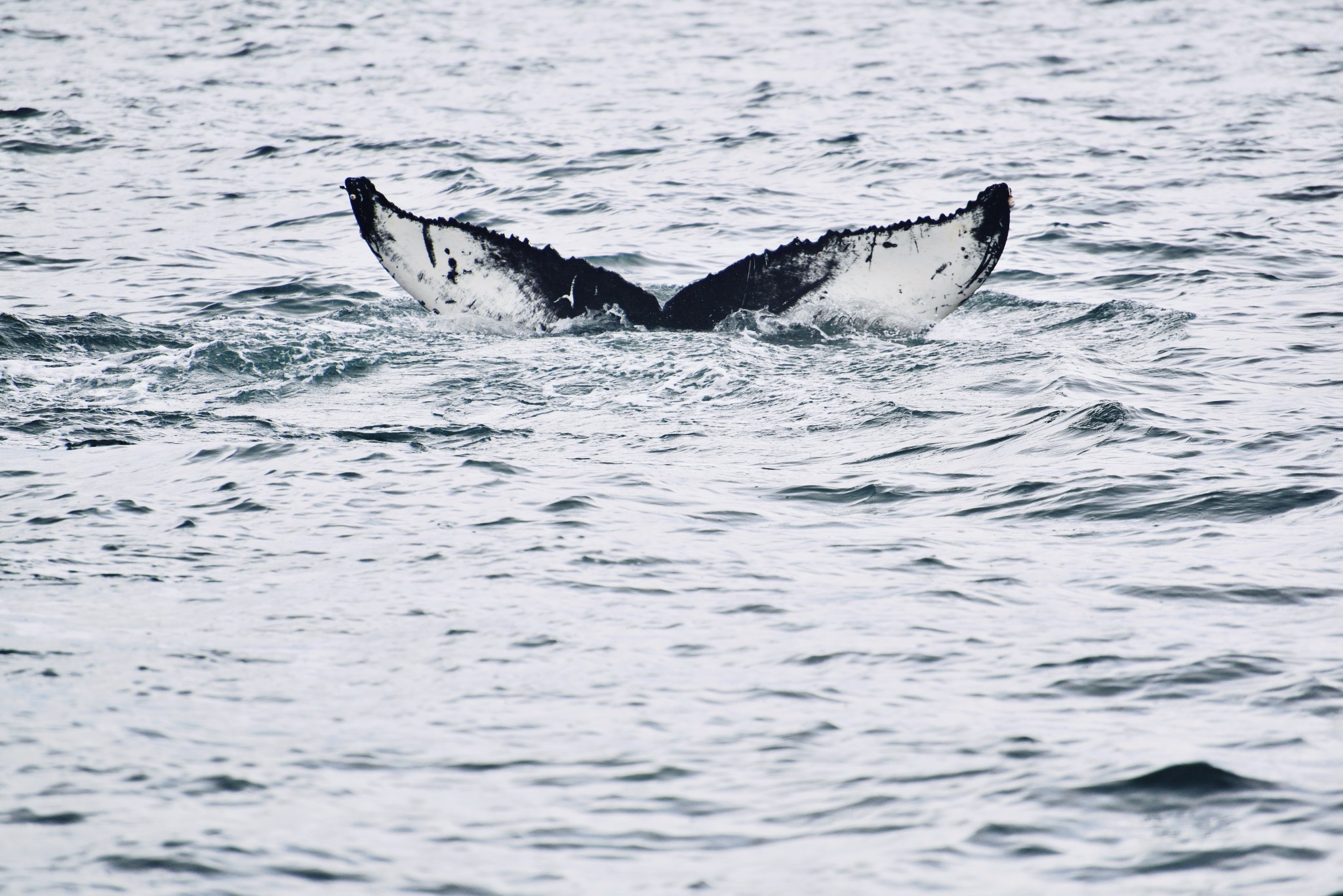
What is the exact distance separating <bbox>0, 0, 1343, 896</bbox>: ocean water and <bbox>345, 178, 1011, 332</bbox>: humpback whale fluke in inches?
9.4

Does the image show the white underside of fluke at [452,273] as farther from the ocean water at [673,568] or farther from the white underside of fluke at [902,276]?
the white underside of fluke at [902,276]

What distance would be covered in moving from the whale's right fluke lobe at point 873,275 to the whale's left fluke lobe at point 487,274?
1.46 feet

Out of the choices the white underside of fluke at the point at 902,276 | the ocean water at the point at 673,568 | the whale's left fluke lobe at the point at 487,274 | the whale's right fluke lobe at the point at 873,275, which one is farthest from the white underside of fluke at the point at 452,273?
the white underside of fluke at the point at 902,276

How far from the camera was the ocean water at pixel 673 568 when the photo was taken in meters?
4.16

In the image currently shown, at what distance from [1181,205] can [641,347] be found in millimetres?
7957

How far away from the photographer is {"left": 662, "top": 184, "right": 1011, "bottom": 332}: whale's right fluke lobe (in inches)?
372

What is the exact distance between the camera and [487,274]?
1020 cm

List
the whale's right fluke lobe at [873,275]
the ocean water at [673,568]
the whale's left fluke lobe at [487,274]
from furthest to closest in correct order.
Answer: the whale's left fluke lobe at [487,274] < the whale's right fluke lobe at [873,275] < the ocean water at [673,568]

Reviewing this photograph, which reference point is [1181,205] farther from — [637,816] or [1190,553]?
[637,816]

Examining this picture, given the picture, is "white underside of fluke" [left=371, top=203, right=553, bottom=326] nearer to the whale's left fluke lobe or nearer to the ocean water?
the whale's left fluke lobe

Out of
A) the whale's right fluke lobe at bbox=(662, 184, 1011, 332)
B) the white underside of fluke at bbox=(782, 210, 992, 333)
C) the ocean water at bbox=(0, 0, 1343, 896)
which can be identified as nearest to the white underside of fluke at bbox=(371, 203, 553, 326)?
the ocean water at bbox=(0, 0, 1343, 896)

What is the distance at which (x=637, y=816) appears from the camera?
4242 mm

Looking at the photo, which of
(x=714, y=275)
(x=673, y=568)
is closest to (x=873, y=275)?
(x=714, y=275)

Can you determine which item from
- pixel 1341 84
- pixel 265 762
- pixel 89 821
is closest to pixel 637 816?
pixel 265 762
